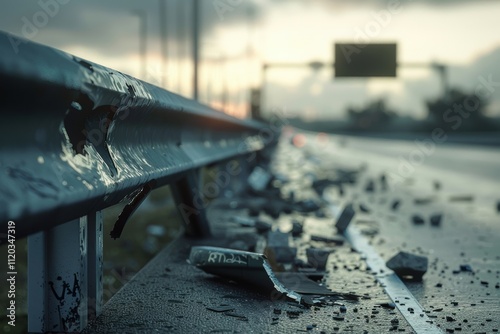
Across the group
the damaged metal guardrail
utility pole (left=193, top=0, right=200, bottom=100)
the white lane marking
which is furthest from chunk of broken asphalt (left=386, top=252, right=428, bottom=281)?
utility pole (left=193, top=0, right=200, bottom=100)

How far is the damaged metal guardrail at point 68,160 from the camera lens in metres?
2.43

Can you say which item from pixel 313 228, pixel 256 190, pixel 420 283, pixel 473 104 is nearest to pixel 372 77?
pixel 256 190

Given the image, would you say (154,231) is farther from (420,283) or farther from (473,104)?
(473,104)

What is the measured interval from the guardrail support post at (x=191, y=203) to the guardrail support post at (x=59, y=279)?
3173mm

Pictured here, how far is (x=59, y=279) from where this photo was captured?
Result: 11.3 feet

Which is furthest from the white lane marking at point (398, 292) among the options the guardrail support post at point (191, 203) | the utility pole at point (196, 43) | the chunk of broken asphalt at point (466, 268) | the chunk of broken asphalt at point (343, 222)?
the utility pole at point (196, 43)

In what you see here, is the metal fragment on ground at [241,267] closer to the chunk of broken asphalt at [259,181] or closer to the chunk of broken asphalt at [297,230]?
the chunk of broken asphalt at [297,230]

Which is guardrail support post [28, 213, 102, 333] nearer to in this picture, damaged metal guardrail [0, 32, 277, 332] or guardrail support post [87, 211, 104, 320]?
damaged metal guardrail [0, 32, 277, 332]

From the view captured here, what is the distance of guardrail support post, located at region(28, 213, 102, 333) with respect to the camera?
132 inches

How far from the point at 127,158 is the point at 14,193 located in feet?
5.21

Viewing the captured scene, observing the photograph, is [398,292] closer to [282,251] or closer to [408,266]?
[408,266]

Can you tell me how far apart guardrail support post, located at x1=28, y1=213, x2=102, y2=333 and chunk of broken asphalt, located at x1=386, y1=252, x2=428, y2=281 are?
2592mm

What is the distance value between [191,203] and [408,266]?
2.26m

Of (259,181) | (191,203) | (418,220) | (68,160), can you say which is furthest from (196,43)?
(68,160)
